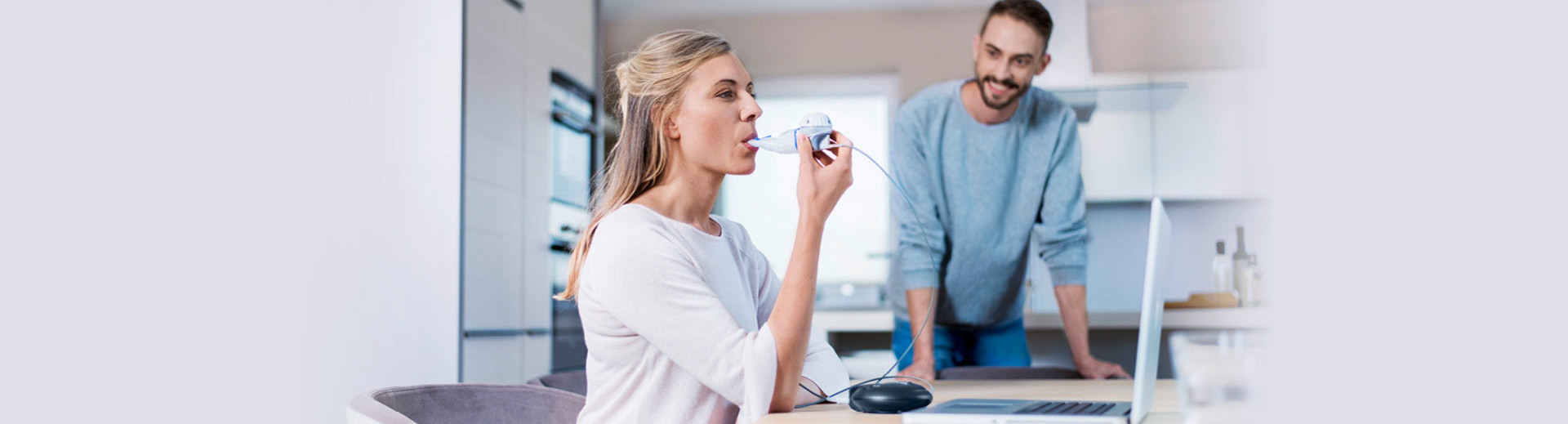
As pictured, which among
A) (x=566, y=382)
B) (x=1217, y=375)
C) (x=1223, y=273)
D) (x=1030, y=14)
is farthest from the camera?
(x=1223, y=273)

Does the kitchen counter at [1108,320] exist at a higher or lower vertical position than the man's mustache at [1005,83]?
lower

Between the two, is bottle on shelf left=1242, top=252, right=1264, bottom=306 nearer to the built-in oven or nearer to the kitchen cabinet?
the kitchen cabinet

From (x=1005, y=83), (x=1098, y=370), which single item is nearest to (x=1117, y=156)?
(x=1005, y=83)

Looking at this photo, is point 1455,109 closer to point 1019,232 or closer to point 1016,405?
point 1016,405

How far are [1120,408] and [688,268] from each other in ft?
1.37

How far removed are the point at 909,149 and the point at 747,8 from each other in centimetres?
268

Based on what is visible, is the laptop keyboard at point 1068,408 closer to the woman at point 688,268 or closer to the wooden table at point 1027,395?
the wooden table at point 1027,395

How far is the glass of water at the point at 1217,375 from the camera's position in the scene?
2.11 feet

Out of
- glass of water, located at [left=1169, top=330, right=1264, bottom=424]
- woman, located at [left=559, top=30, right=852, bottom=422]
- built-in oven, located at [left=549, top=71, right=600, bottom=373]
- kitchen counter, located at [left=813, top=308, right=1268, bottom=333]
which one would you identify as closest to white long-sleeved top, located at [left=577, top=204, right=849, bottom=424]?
woman, located at [left=559, top=30, right=852, bottom=422]

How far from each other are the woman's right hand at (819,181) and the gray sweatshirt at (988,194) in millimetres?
1235

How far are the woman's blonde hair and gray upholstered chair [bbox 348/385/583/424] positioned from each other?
0.18 metres

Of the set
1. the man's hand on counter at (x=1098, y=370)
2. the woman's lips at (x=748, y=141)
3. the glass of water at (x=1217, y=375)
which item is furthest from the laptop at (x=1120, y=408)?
the man's hand on counter at (x=1098, y=370)

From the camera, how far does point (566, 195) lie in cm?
431

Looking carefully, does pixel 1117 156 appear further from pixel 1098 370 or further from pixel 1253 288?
pixel 1098 370
